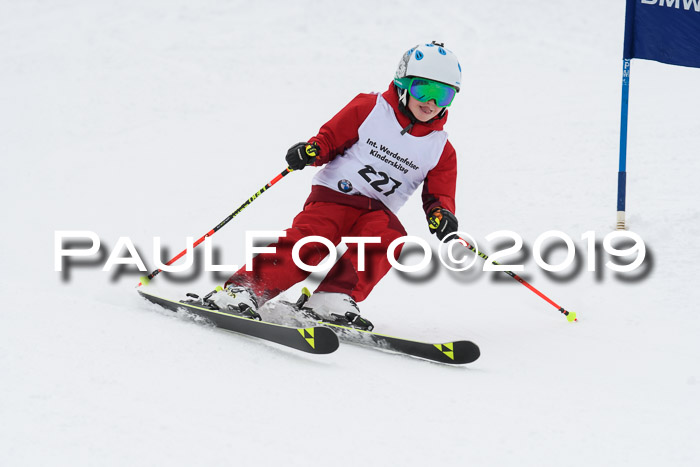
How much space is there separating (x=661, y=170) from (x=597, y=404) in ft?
14.1

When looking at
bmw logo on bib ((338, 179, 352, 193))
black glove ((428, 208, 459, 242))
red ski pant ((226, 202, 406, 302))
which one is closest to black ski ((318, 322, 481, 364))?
red ski pant ((226, 202, 406, 302))

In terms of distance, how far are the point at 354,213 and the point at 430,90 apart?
2.55 ft

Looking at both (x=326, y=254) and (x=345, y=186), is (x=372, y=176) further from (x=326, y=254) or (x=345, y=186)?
(x=326, y=254)

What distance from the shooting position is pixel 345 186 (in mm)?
4277

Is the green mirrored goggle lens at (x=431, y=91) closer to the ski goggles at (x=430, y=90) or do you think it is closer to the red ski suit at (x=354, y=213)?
the ski goggles at (x=430, y=90)

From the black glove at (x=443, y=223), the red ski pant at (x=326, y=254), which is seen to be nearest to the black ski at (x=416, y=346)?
the red ski pant at (x=326, y=254)

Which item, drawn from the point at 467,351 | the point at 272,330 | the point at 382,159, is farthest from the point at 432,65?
the point at 272,330

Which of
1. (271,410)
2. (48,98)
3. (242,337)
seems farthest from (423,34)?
(271,410)

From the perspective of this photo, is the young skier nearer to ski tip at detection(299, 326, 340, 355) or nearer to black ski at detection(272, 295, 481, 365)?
black ski at detection(272, 295, 481, 365)

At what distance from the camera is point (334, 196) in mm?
4270

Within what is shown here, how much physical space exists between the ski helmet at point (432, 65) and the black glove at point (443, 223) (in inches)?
26.1

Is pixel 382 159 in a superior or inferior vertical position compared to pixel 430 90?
inferior

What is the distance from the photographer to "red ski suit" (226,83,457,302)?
4129mm

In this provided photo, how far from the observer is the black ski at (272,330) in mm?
3332
